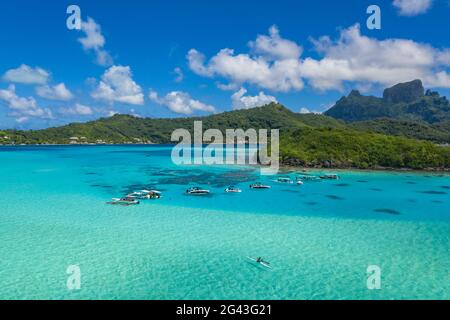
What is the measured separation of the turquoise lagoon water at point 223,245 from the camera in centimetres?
2214

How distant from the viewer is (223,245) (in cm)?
3014

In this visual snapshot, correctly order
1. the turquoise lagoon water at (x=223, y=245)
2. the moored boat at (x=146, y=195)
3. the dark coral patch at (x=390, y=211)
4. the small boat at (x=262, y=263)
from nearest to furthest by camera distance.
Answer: the turquoise lagoon water at (x=223, y=245)
the small boat at (x=262, y=263)
the dark coral patch at (x=390, y=211)
the moored boat at (x=146, y=195)

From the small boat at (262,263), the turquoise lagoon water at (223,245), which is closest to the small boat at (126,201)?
the turquoise lagoon water at (223,245)

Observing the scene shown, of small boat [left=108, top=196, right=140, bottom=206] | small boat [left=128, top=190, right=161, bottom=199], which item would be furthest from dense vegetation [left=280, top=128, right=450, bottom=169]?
small boat [left=108, top=196, right=140, bottom=206]

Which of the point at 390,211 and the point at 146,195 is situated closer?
the point at 390,211

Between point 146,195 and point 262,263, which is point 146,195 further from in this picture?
point 262,263

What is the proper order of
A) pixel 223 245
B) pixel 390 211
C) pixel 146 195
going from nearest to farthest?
pixel 223 245
pixel 390 211
pixel 146 195

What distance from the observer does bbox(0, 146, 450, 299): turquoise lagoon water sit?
72.6 ft

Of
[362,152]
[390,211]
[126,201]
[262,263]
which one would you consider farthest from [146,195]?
[362,152]

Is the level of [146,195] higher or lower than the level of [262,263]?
higher

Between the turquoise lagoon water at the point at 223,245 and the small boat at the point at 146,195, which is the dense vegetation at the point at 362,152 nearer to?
the turquoise lagoon water at the point at 223,245

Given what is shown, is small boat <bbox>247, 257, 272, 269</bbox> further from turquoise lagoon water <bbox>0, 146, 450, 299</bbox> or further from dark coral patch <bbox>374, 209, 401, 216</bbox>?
dark coral patch <bbox>374, 209, 401, 216</bbox>

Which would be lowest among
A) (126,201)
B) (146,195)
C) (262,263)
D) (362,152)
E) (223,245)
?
(262,263)
